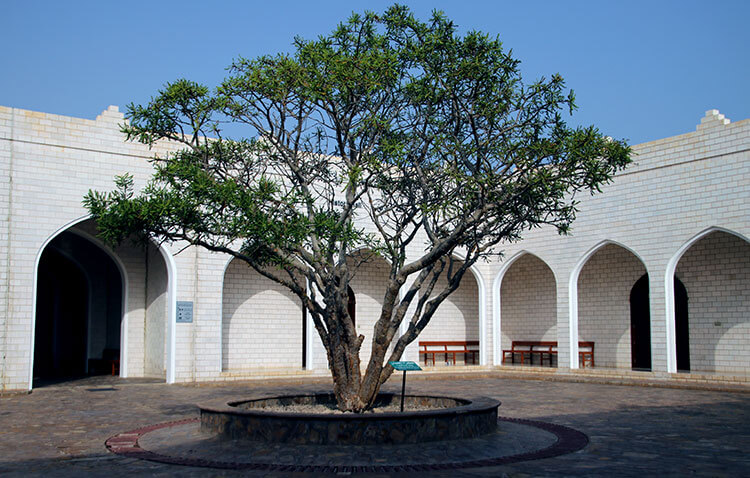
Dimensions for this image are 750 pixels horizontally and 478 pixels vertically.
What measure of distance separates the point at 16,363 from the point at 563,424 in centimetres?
1034

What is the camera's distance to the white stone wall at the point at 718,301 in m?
16.2

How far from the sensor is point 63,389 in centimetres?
1445

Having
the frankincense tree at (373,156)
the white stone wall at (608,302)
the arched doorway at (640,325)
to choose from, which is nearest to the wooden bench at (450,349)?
the white stone wall at (608,302)

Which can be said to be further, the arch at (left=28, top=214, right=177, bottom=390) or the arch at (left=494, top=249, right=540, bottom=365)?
the arch at (left=494, top=249, right=540, bottom=365)

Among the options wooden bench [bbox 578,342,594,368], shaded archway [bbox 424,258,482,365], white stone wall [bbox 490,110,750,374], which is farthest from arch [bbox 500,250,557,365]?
white stone wall [bbox 490,110,750,374]

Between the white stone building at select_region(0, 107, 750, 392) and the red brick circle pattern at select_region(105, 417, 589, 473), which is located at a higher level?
the white stone building at select_region(0, 107, 750, 392)

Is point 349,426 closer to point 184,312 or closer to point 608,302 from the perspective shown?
point 184,312

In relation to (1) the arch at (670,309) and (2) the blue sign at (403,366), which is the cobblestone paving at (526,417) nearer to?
(1) the arch at (670,309)

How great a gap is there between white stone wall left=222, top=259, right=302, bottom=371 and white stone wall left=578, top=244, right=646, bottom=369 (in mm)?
7908

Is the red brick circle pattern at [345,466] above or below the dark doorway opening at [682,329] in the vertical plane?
below

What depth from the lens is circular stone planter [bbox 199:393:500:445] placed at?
7035 millimetres

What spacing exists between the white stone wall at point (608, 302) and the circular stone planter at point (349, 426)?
12.0 metres

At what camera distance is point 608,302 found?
19.2m

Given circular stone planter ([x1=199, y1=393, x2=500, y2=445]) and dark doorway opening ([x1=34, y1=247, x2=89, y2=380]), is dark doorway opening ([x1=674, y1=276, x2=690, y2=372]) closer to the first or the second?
circular stone planter ([x1=199, y1=393, x2=500, y2=445])
